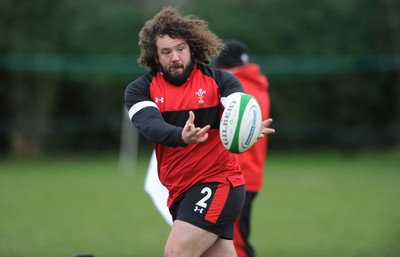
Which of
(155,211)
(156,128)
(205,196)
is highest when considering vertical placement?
(156,128)

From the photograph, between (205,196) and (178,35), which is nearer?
(205,196)

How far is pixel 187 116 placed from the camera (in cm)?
460

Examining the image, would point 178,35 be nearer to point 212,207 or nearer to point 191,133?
point 191,133

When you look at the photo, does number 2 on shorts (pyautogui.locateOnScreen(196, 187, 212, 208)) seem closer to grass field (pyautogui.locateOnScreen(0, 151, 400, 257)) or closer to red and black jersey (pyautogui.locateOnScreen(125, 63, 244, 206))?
red and black jersey (pyautogui.locateOnScreen(125, 63, 244, 206))

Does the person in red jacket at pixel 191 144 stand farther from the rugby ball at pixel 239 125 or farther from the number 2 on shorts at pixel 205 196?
the rugby ball at pixel 239 125

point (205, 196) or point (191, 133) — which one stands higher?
point (191, 133)

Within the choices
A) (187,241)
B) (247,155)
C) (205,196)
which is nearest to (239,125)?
(205,196)

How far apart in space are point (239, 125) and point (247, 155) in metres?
1.95

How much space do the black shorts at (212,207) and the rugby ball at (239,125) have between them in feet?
1.29

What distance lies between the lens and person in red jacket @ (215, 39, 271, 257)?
20.5 ft

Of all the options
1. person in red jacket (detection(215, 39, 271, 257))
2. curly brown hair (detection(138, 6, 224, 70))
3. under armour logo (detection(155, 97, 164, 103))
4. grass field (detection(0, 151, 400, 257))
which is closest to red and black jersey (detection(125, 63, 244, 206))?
under armour logo (detection(155, 97, 164, 103))

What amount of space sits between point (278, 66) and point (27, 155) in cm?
779

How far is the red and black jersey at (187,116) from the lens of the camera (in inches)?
181

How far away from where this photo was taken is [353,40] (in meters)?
20.1
